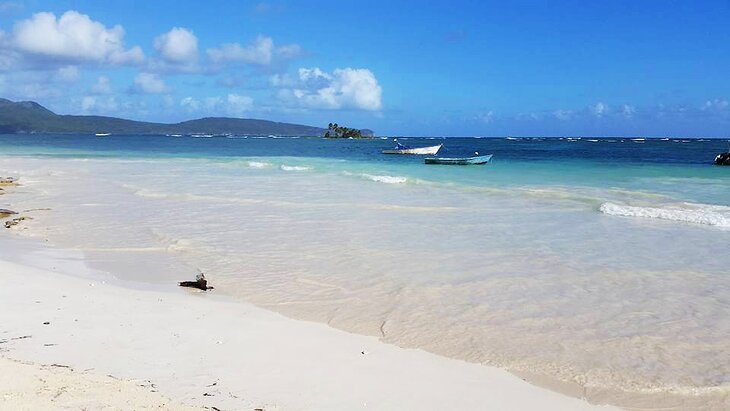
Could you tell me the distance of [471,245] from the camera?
42.2 ft

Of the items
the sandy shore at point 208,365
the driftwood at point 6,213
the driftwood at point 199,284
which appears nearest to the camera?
the sandy shore at point 208,365

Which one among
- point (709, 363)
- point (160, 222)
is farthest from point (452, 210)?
point (709, 363)

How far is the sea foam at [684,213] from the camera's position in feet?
54.1

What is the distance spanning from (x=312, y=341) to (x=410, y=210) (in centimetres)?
1287

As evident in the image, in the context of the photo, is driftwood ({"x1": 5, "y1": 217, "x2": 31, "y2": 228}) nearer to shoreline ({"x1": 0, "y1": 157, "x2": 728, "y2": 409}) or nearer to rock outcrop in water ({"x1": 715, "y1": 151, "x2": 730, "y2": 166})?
shoreline ({"x1": 0, "y1": 157, "x2": 728, "y2": 409})

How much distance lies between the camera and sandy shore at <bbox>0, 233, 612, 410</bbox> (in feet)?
16.1

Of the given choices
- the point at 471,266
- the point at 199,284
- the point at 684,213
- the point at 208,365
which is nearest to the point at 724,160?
the point at 684,213

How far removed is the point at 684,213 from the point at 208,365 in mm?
16366

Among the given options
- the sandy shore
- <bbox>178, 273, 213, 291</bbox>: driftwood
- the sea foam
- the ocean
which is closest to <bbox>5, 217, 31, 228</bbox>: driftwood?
the ocean

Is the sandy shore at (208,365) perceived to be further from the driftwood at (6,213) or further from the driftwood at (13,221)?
the driftwood at (6,213)

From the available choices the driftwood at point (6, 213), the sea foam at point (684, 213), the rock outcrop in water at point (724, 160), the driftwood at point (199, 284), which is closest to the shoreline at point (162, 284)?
the driftwood at point (199, 284)

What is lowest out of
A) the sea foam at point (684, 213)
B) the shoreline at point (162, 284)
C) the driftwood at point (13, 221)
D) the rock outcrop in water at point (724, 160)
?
the shoreline at point (162, 284)

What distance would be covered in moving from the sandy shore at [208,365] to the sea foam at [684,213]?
13426mm

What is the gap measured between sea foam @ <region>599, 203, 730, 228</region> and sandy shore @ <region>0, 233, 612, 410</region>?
13.4 meters
